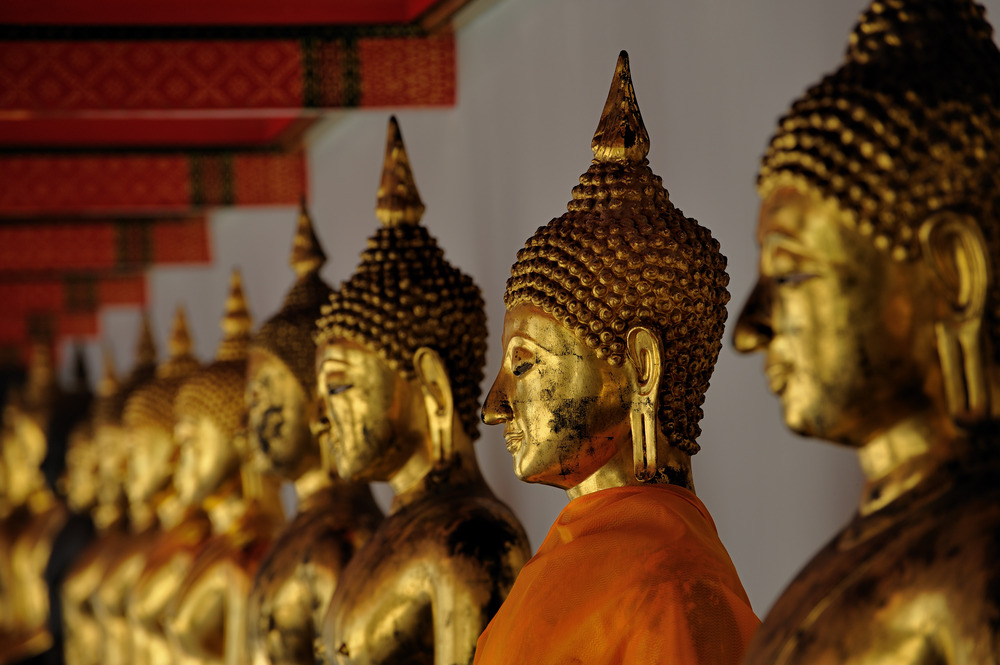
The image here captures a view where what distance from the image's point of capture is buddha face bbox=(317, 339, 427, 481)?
2957mm

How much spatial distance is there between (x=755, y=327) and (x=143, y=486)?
13.5ft

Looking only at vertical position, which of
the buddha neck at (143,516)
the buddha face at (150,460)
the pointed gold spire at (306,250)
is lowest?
the buddha neck at (143,516)

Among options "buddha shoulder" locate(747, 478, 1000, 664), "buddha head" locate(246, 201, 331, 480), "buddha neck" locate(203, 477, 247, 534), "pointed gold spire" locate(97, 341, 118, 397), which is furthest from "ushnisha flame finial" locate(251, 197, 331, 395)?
"pointed gold spire" locate(97, 341, 118, 397)

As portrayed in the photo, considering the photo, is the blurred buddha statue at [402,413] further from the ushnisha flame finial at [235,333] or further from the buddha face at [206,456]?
the ushnisha flame finial at [235,333]

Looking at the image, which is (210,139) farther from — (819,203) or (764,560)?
(819,203)

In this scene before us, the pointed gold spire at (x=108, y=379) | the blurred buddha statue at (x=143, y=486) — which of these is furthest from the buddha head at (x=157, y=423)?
the pointed gold spire at (x=108, y=379)

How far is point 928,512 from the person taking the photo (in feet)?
4.67

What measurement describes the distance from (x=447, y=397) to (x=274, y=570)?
0.78 meters

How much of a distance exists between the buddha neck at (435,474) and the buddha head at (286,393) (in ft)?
2.07

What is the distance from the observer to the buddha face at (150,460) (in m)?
5.14

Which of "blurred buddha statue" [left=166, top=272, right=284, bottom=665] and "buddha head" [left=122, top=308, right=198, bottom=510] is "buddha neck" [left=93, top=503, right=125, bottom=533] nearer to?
"buddha head" [left=122, top=308, right=198, bottom=510]

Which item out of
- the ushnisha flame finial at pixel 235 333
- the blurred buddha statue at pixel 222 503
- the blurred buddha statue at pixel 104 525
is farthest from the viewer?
the blurred buddha statue at pixel 104 525

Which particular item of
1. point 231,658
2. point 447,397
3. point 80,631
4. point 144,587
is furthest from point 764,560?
point 80,631

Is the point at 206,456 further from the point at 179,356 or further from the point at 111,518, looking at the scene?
the point at 111,518
